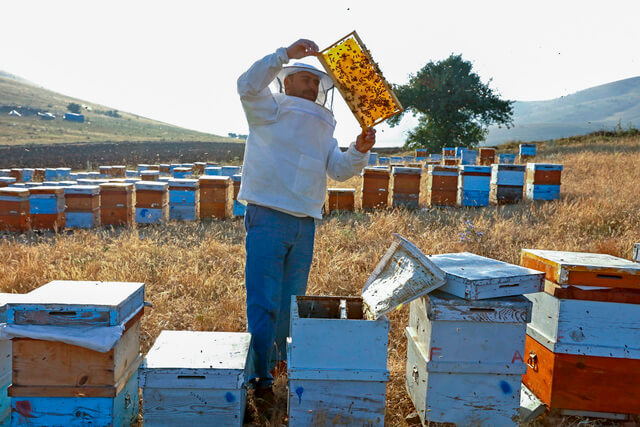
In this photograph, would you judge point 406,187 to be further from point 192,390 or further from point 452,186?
point 192,390

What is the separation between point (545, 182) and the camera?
33.7 ft

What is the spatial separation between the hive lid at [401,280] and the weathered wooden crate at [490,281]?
15 cm

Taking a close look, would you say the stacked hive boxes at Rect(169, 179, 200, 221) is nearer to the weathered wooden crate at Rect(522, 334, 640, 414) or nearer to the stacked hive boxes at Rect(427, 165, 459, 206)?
the stacked hive boxes at Rect(427, 165, 459, 206)

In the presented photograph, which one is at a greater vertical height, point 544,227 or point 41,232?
point 544,227

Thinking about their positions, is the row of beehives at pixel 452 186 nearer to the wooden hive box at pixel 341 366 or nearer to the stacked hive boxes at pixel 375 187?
the stacked hive boxes at pixel 375 187

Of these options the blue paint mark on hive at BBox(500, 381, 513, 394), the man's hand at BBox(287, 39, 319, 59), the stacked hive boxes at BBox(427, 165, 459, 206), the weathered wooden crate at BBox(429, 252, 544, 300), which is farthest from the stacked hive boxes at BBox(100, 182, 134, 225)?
the blue paint mark on hive at BBox(500, 381, 513, 394)

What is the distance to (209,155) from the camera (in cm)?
4128

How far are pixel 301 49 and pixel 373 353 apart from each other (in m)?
1.89

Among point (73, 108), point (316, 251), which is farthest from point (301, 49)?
point (73, 108)

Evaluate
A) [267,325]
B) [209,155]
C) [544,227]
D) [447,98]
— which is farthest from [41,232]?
[209,155]

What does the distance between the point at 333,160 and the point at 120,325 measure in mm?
1741

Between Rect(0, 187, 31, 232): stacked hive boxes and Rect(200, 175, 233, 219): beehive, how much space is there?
3.23m

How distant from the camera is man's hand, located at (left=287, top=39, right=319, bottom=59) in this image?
9.71 ft

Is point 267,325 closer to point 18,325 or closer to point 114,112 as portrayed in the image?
point 18,325
